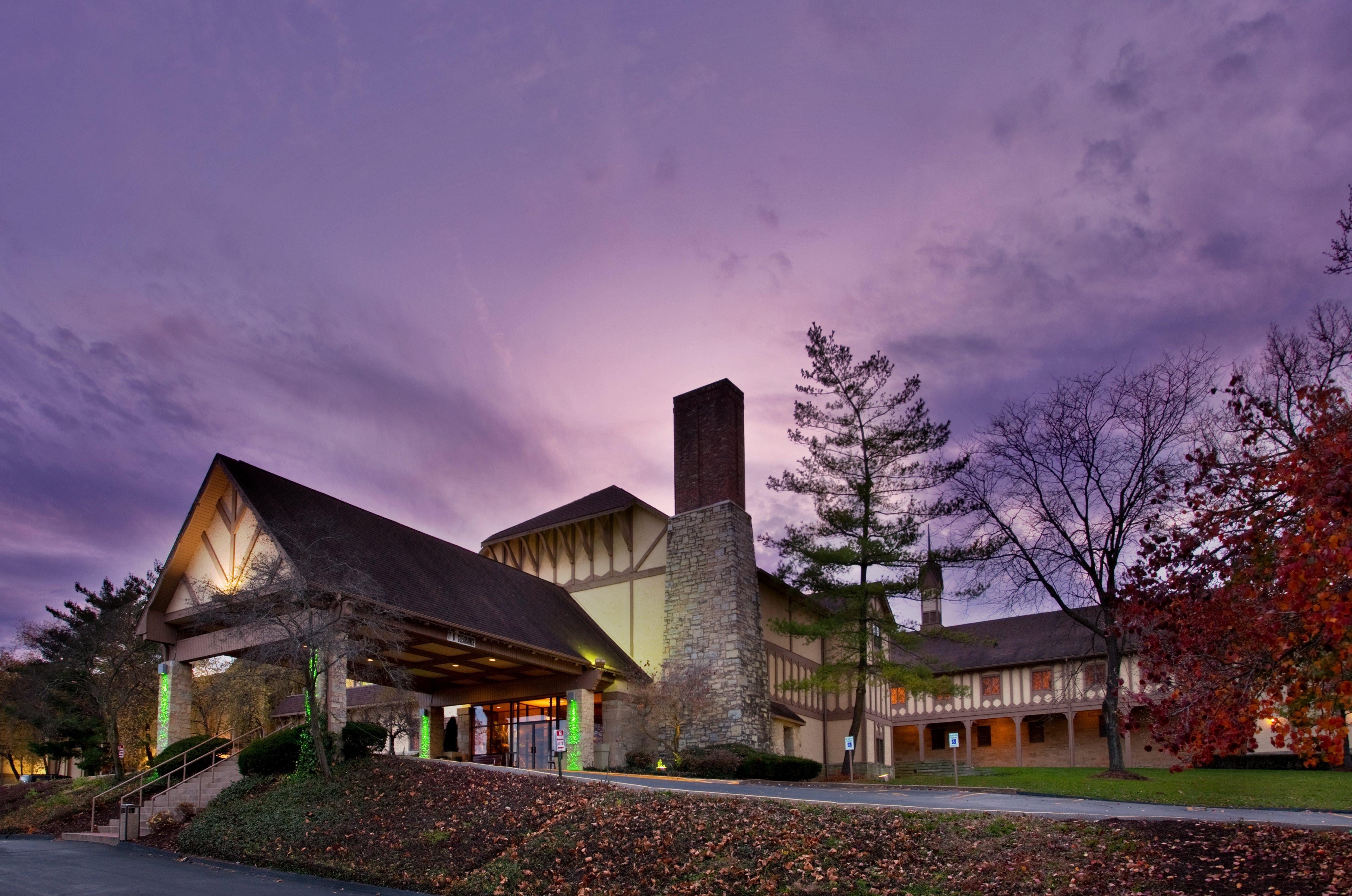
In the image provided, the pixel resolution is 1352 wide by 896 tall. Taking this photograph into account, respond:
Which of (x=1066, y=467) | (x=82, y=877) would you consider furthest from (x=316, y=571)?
(x=1066, y=467)

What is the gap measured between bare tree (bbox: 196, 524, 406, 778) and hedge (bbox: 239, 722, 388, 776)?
23 centimetres

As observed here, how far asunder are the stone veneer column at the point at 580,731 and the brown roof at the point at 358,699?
17.2 feet

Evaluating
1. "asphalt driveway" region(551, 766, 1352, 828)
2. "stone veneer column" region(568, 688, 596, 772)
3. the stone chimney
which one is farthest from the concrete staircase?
the stone chimney

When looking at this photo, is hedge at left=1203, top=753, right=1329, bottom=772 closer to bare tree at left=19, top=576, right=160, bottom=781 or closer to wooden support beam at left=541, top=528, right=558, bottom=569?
wooden support beam at left=541, top=528, right=558, bottom=569

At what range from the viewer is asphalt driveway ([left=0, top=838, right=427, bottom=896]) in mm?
13000

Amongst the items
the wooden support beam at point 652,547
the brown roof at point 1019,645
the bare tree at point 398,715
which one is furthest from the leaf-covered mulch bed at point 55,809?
the brown roof at point 1019,645

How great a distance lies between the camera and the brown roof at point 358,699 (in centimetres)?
3247

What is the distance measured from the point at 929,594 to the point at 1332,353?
67.3ft

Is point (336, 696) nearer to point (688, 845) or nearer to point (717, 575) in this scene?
point (688, 845)

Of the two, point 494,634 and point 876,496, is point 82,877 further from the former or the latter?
point 876,496

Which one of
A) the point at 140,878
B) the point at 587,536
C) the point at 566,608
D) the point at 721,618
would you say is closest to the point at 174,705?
the point at 140,878

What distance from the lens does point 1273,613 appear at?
6.23m

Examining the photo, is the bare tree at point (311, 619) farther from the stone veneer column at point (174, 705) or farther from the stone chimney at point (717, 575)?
the stone chimney at point (717, 575)

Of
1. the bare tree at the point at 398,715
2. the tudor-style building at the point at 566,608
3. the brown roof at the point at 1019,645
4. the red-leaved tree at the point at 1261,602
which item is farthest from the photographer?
the brown roof at the point at 1019,645
